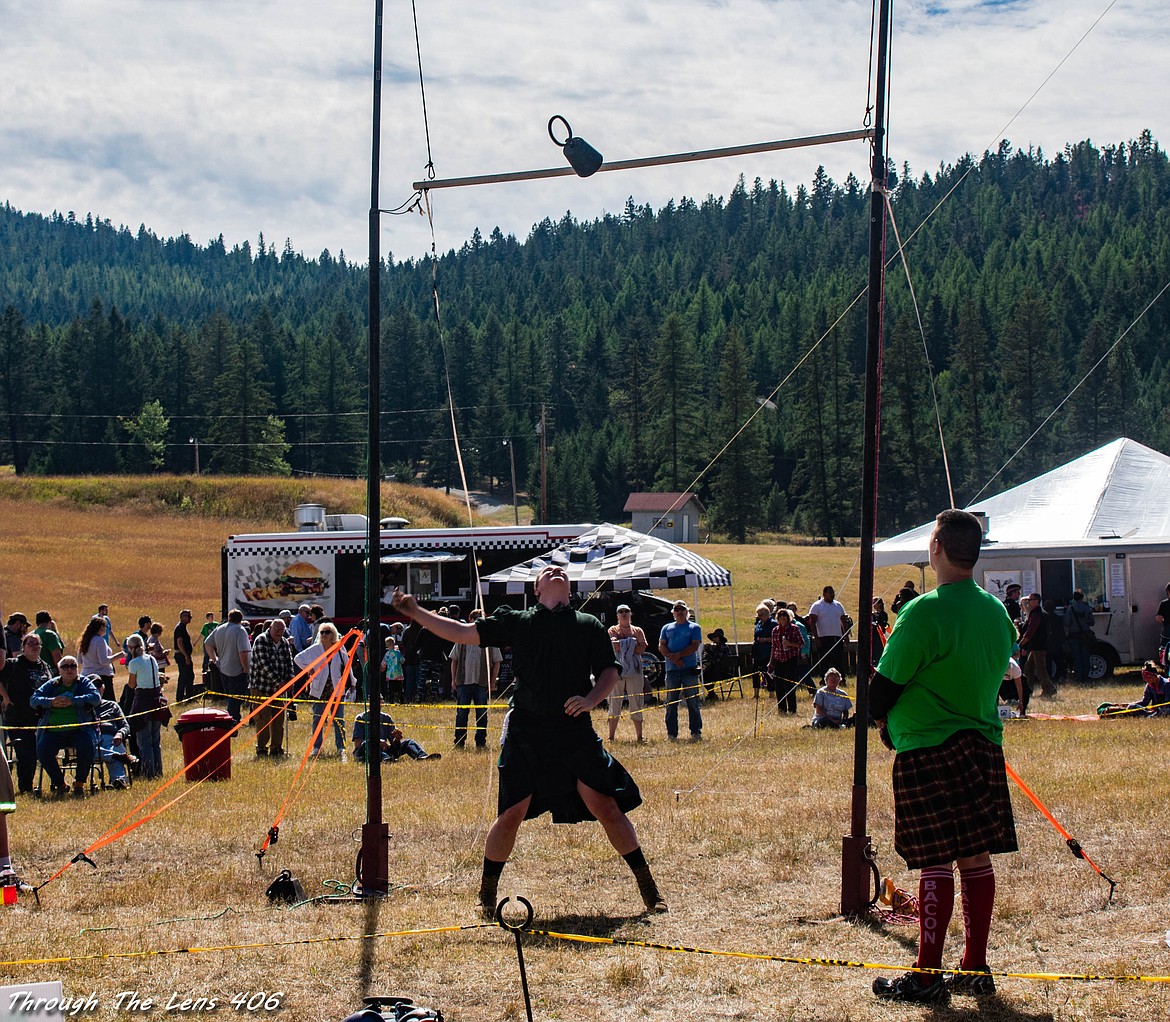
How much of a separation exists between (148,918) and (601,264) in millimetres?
165159

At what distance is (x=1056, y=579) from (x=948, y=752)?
1646cm

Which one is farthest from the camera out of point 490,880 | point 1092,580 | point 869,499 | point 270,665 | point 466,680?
point 1092,580

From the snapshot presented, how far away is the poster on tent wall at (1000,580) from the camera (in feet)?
65.1

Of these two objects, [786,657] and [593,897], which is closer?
[593,897]

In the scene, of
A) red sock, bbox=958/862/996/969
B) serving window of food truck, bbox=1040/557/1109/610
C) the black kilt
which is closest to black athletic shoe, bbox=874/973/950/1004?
red sock, bbox=958/862/996/969

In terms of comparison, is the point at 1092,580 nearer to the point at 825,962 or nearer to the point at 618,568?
the point at 618,568

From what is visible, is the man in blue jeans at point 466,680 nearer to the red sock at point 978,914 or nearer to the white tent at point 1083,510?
the white tent at point 1083,510

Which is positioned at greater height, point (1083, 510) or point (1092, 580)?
point (1083, 510)

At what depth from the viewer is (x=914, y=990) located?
4293mm

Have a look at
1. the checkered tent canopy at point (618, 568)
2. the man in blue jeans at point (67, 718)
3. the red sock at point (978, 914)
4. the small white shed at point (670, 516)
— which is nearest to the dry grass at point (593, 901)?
the red sock at point (978, 914)

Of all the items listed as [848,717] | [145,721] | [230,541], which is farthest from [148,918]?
[230,541]

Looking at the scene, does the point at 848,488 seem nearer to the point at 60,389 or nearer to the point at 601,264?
the point at 60,389

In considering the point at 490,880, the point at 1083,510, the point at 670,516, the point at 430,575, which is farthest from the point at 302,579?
the point at 670,516

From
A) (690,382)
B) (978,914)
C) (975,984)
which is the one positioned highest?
(690,382)
